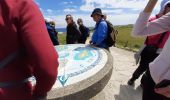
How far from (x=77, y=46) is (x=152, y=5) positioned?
21.0 ft

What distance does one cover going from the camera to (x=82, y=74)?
22.1 ft

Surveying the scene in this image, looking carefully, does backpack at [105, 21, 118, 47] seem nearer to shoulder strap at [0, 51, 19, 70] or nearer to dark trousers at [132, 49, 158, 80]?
dark trousers at [132, 49, 158, 80]

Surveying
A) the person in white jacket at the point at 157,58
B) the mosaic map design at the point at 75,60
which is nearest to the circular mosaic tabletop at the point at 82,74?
the mosaic map design at the point at 75,60

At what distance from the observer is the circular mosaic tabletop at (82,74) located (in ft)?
19.6

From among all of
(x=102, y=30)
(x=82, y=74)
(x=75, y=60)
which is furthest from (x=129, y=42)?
(x=82, y=74)

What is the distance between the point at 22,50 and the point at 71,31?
8516mm

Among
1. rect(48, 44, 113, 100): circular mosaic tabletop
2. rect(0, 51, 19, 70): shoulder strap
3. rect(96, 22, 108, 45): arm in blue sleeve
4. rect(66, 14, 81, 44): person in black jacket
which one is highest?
rect(0, 51, 19, 70): shoulder strap

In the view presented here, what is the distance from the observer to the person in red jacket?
2150 mm

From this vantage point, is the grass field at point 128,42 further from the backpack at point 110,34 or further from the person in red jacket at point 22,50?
the person in red jacket at point 22,50

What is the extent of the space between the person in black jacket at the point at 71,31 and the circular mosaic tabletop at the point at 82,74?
61.6 inches

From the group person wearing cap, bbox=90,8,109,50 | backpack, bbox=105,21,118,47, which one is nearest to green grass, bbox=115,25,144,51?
backpack, bbox=105,21,118,47

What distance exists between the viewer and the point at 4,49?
220cm

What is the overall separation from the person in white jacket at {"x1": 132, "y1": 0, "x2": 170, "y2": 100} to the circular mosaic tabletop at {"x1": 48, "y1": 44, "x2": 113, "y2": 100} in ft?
7.88

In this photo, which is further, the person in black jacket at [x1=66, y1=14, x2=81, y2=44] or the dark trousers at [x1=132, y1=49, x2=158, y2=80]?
the person in black jacket at [x1=66, y1=14, x2=81, y2=44]
